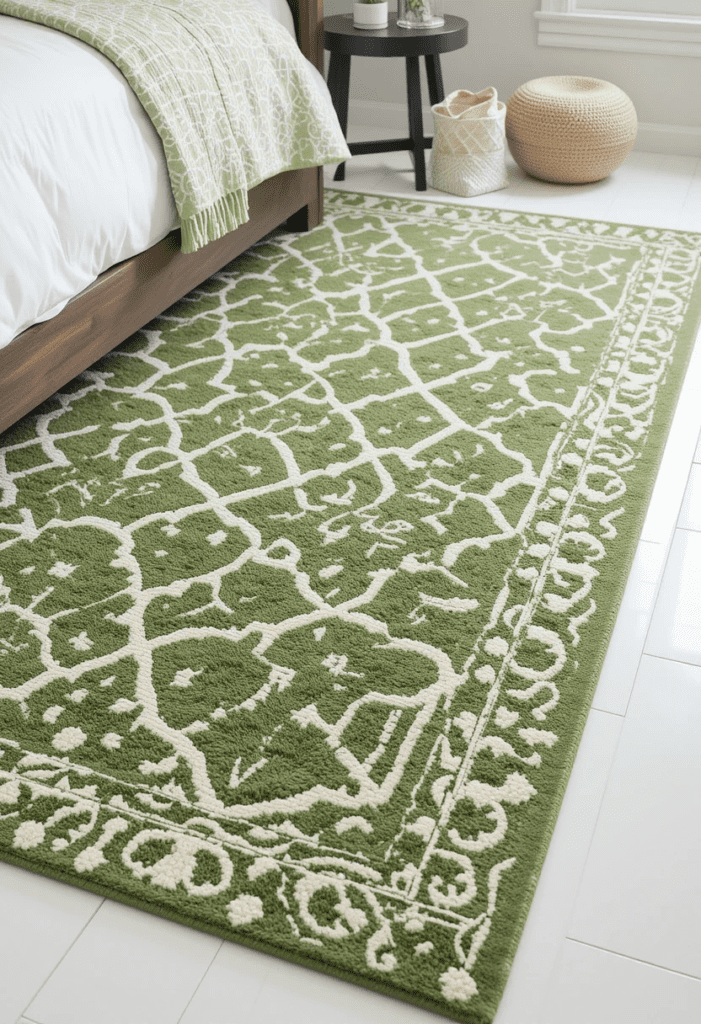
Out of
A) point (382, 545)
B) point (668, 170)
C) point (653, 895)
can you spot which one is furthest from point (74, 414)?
point (668, 170)

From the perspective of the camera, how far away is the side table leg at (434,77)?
338cm

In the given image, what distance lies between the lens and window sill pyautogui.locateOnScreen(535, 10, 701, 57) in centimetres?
353

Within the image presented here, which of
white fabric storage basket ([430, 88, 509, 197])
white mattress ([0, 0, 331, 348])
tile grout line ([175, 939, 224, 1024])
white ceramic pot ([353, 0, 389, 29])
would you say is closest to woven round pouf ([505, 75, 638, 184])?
white fabric storage basket ([430, 88, 509, 197])

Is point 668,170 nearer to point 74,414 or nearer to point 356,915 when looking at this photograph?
point 74,414

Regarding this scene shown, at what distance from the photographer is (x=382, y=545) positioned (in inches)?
68.9

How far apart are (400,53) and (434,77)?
0.39 metres

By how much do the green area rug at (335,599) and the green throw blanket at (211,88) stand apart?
0.35 m

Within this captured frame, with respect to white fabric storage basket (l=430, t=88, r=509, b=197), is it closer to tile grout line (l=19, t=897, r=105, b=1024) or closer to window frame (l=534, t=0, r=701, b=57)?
window frame (l=534, t=0, r=701, b=57)

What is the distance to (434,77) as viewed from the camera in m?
3.42

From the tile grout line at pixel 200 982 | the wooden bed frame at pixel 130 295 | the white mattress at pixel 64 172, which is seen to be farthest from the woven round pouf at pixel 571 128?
the tile grout line at pixel 200 982

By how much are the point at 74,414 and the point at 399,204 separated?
1630 mm

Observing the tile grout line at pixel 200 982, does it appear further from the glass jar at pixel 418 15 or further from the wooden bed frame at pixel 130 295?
the glass jar at pixel 418 15

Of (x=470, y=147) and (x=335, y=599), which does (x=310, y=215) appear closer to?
(x=470, y=147)

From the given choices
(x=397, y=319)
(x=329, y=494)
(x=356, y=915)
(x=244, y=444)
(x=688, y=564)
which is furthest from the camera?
(x=397, y=319)
